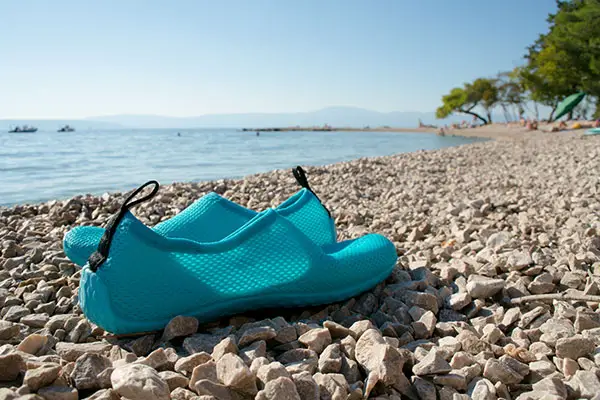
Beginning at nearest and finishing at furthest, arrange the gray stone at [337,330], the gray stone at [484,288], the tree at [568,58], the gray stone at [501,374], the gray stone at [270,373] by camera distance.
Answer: the gray stone at [270,373]
the gray stone at [501,374]
the gray stone at [337,330]
the gray stone at [484,288]
the tree at [568,58]

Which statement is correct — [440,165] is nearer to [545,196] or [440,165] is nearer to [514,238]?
[545,196]

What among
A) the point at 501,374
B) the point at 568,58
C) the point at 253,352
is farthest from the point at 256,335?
the point at 568,58

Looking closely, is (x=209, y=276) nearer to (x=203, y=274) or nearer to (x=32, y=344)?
(x=203, y=274)

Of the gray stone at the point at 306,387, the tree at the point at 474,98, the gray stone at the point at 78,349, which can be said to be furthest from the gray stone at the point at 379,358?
the tree at the point at 474,98

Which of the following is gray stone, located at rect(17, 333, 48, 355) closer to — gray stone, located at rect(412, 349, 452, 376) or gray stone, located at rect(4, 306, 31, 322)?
gray stone, located at rect(4, 306, 31, 322)

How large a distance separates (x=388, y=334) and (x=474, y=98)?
148ft

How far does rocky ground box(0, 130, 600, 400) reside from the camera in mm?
1104

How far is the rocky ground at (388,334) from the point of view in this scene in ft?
3.62

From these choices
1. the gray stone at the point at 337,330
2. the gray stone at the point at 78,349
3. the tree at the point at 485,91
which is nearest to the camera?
the gray stone at the point at 78,349

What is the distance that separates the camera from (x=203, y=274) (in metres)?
1.51

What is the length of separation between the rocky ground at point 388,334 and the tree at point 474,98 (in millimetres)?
42476

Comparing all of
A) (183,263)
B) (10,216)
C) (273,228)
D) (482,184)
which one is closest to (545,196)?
(482,184)

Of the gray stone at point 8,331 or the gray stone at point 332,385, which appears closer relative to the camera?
the gray stone at point 332,385

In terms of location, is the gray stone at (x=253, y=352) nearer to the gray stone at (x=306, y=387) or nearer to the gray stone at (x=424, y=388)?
the gray stone at (x=306, y=387)
